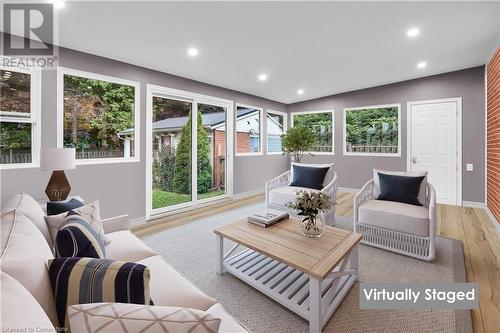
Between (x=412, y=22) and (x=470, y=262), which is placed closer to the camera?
(x=470, y=262)

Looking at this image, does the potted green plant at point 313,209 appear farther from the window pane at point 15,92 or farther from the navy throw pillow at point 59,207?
the window pane at point 15,92

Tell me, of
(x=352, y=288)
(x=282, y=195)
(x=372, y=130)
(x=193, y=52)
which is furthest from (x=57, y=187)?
(x=372, y=130)

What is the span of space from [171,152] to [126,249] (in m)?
2.83

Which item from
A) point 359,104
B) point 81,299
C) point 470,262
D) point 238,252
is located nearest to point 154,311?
point 81,299

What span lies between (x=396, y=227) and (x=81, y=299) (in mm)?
2855

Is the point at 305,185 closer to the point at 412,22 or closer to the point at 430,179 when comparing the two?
the point at 412,22

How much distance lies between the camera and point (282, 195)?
3.71 m

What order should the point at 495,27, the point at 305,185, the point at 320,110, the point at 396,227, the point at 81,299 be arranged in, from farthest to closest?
the point at 320,110 → the point at 305,185 → the point at 495,27 → the point at 396,227 → the point at 81,299

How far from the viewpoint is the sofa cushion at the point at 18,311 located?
1.90 ft

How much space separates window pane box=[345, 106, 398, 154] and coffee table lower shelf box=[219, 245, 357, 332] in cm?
416

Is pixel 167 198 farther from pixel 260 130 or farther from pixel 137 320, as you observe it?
pixel 137 320

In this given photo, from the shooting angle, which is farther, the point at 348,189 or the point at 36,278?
the point at 348,189

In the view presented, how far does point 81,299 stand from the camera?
0.92 meters

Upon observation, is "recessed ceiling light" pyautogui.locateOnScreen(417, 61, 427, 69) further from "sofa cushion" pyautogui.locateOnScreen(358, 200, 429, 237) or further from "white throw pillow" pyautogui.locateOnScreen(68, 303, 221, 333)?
"white throw pillow" pyautogui.locateOnScreen(68, 303, 221, 333)
